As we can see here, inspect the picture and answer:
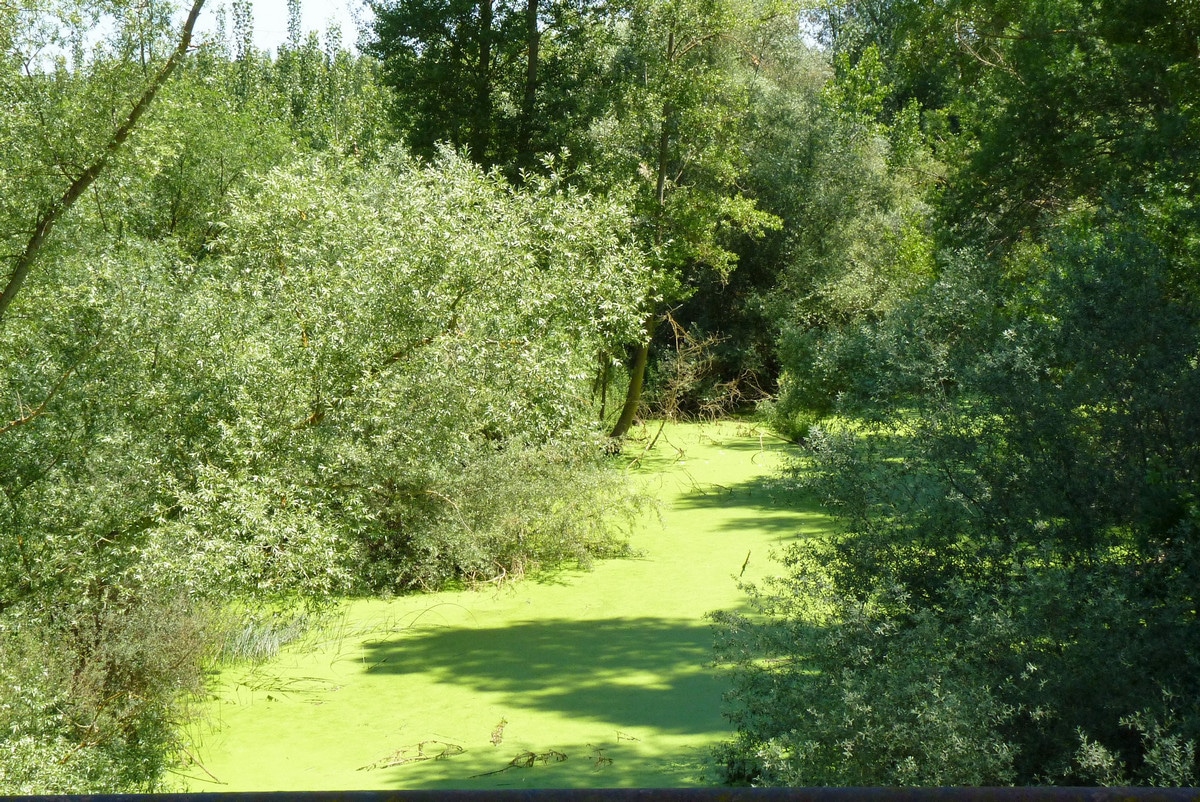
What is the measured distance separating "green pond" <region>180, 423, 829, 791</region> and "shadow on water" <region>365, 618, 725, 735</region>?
0.06ft

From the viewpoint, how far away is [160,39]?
788cm

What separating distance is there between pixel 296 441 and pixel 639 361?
8559 mm

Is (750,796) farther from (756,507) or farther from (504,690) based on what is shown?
(756,507)

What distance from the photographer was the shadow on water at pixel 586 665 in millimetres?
6664

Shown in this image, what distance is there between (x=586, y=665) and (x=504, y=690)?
26.6 inches

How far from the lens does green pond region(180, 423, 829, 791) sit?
580 centimetres

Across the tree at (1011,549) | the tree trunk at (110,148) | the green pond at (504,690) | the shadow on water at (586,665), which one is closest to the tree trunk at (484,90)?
the green pond at (504,690)

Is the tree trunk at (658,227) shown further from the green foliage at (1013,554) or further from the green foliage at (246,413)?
the green foliage at (1013,554)

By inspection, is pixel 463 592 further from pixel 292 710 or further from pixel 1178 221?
pixel 1178 221

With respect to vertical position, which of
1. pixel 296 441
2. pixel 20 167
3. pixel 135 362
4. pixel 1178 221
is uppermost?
pixel 20 167

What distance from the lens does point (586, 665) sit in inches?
296

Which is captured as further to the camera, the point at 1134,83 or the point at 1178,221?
the point at 1134,83

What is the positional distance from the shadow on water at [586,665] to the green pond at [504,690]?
0.02 metres

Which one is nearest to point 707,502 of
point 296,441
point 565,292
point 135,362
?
point 565,292
